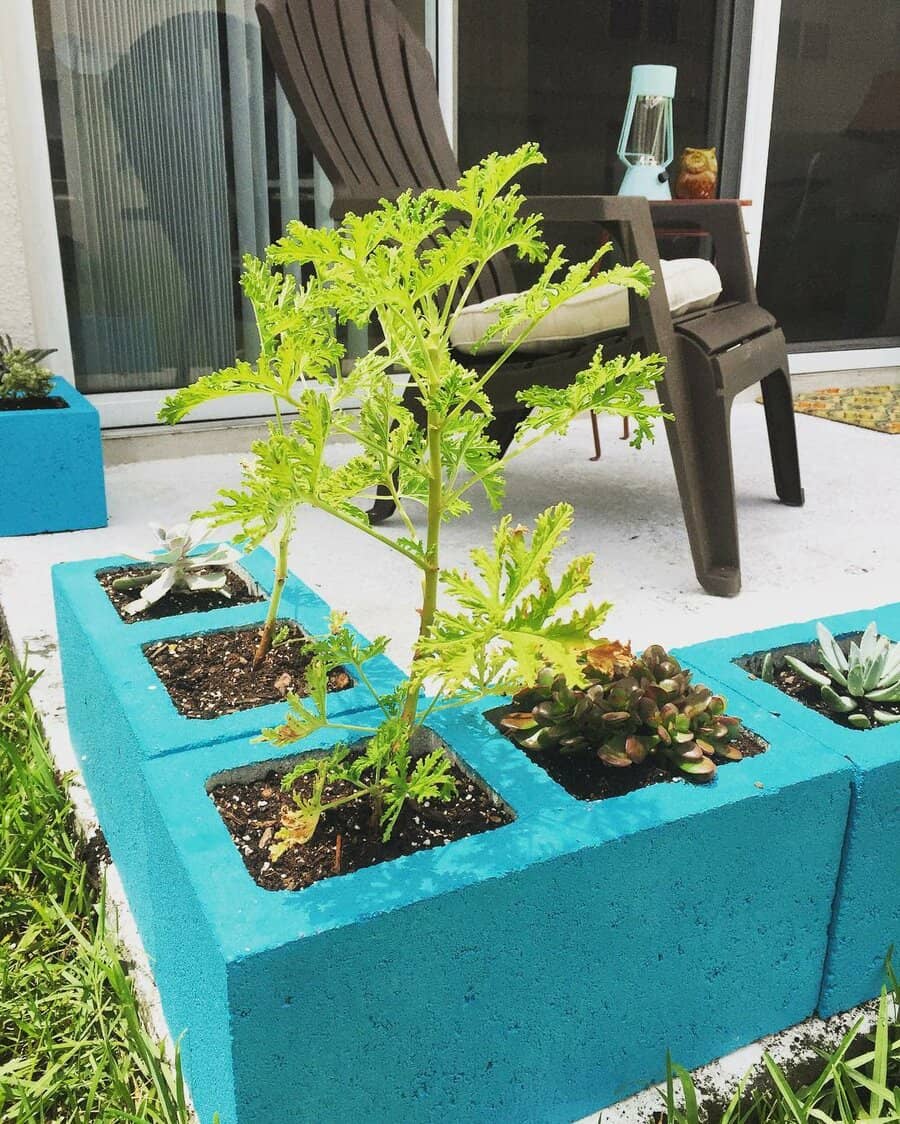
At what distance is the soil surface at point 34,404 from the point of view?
2.33 meters

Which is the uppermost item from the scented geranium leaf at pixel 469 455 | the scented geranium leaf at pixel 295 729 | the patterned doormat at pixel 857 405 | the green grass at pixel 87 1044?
the scented geranium leaf at pixel 469 455

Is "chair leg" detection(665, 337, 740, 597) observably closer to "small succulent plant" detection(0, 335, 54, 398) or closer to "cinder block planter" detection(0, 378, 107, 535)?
"cinder block planter" detection(0, 378, 107, 535)

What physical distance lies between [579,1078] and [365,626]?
997 millimetres

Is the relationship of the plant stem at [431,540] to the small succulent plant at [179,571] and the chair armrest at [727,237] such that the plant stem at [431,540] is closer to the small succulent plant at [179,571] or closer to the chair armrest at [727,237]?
the small succulent plant at [179,571]

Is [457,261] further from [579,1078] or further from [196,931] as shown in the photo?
[579,1078]

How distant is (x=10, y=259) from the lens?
2664 mm

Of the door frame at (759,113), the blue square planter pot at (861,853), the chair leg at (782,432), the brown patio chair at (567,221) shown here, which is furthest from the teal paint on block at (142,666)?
the door frame at (759,113)

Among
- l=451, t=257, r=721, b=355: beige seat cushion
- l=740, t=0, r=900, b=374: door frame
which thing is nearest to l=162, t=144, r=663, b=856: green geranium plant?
l=451, t=257, r=721, b=355: beige seat cushion

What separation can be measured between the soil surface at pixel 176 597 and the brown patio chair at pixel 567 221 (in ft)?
2.08

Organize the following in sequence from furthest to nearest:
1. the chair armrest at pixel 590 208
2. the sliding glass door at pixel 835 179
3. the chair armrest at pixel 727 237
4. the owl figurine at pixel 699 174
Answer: the sliding glass door at pixel 835 179
the owl figurine at pixel 699 174
the chair armrest at pixel 727 237
the chair armrest at pixel 590 208

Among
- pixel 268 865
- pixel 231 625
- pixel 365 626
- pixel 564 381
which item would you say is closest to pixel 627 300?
pixel 564 381

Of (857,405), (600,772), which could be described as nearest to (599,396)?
(600,772)

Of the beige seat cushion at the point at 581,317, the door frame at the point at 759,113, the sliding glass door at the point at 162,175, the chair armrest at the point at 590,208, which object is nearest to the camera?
the chair armrest at the point at 590,208

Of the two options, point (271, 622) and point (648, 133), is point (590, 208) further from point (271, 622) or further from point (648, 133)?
point (648, 133)
